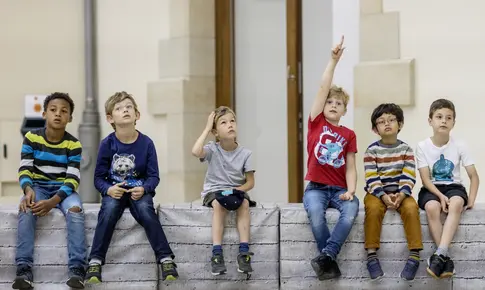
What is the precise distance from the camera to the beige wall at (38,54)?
8.98 metres

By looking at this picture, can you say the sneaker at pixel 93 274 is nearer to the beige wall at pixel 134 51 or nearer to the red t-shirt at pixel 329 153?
the red t-shirt at pixel 329 153

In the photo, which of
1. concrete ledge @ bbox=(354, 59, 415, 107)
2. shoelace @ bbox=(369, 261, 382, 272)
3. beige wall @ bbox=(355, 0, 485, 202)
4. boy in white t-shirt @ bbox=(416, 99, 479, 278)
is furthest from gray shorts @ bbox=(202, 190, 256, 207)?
concrete ledge @ bbox=(354, 59, 415, 107)

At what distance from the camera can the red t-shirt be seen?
6.05 metres

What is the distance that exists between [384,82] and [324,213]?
1652 millimetres

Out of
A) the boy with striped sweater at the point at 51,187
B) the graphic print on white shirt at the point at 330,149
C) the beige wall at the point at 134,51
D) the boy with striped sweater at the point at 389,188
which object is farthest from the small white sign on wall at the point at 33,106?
the boy with striped sweater at the point at 389,188

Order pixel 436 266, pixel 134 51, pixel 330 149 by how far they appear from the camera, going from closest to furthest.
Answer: pixel 436 266 < pixel 330 149 < pixel 134 51

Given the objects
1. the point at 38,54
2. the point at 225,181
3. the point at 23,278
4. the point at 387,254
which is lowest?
the point at 23,278

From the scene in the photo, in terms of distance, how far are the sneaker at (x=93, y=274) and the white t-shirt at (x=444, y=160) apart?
200 centimetres

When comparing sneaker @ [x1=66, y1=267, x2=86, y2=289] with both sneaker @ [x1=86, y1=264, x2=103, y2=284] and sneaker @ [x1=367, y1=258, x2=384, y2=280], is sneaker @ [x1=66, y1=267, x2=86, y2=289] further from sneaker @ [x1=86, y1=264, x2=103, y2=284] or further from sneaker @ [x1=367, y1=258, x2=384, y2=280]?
sneaker @ [x1=367, y1=258, x2=384, y2=280]

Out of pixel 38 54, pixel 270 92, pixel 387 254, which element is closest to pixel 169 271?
pixel 387 254

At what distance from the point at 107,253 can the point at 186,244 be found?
1.56 ft

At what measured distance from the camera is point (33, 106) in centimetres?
892

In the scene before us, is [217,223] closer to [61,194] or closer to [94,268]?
[94,268]

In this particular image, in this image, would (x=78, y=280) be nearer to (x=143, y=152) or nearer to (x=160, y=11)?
(x=143, y=152)
